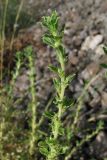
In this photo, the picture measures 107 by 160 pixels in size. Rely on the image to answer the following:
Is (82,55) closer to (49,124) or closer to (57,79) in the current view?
(49,124)

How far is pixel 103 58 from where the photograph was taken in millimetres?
4762

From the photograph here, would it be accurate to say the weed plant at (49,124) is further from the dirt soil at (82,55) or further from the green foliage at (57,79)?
the dirt soil at (82,55)

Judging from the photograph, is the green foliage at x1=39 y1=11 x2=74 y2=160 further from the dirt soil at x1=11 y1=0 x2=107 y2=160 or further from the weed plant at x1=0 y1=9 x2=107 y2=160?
the dirt soil at x1=11 y1=0 x2=107 y2=160

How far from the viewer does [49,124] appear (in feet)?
6.00

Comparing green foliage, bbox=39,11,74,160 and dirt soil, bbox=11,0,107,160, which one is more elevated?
dirt soil, bbox=11,0,107,160

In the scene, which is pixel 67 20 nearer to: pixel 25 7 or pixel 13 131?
pixel 25 7

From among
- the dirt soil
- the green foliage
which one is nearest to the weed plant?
the green foliage

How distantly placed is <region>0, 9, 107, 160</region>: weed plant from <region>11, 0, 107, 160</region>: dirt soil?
22cm

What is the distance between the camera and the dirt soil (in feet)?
13.2

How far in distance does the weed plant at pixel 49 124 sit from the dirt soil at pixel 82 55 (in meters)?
0.22

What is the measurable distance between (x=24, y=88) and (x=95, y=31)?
1259mm

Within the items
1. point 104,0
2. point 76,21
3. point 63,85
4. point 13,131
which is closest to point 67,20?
point 76,21

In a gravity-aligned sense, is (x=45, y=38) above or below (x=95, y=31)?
below

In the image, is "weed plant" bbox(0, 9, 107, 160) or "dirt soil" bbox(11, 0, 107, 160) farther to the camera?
"dirt soil" bbox(11, 0, 107, 160)
